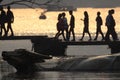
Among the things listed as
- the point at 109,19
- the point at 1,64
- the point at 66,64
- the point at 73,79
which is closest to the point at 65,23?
the point at 109,19

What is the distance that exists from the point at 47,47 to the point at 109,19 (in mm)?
3624

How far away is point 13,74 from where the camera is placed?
59.7 ft

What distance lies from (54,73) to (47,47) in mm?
10319

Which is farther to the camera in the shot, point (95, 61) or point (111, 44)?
point (111, 44)

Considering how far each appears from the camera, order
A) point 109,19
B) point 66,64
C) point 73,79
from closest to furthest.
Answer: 1. point 73,79
2. point 66,64
3. point 109,19

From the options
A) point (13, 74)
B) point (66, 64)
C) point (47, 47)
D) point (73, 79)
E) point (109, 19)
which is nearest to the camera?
point (73, 79)

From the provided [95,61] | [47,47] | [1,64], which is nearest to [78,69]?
[95,61]

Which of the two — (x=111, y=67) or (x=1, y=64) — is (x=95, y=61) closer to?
(x=111, y=67)

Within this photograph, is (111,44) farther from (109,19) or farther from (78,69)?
A: (78,69)

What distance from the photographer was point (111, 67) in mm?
18641

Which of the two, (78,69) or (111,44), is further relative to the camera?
(111,44)

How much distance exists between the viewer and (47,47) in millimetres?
28875

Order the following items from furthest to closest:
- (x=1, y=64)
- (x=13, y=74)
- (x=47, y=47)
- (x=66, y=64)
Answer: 1. (x=47, y=47)
2. (x=1, y=64)
3. (x=66, y=64)
4. (x=13, y=74)

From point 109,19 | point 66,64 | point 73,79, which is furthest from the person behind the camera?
point 109,19
